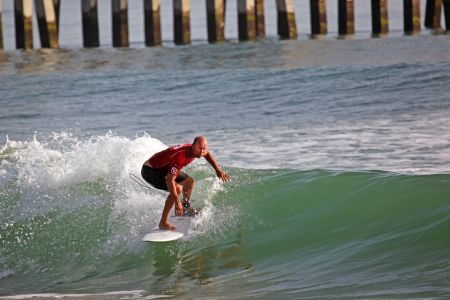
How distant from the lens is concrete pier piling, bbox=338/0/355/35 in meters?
25.9

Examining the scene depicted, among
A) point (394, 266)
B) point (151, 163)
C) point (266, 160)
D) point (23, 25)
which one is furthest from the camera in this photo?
point (23, 25)

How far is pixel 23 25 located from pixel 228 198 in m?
16.3

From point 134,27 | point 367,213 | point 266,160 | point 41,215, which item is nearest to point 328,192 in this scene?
point 367,213

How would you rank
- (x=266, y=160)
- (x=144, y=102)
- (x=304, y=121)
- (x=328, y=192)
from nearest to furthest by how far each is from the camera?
(x=328, y=192) < (x=266, y=160) < (x=304, y=121) < (x=144, y=102)

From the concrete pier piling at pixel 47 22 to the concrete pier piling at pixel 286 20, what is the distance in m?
6.37

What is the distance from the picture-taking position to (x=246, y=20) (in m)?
25.4

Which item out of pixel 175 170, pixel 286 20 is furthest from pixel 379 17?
pixel 175 170

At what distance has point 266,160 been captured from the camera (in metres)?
13.7

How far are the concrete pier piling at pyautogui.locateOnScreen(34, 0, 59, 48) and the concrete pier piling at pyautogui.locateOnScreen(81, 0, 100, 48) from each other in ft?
2.80

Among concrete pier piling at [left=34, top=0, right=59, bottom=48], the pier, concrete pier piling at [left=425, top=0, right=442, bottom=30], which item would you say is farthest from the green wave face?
concrete pier piling at [left=425, top=0, right=442, bottom=30]

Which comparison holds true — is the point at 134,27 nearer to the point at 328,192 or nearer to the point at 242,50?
the point at 242,50

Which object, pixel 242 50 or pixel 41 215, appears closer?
pixel 41 215

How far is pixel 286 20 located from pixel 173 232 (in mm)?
17194

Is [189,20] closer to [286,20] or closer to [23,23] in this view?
[286,20]
